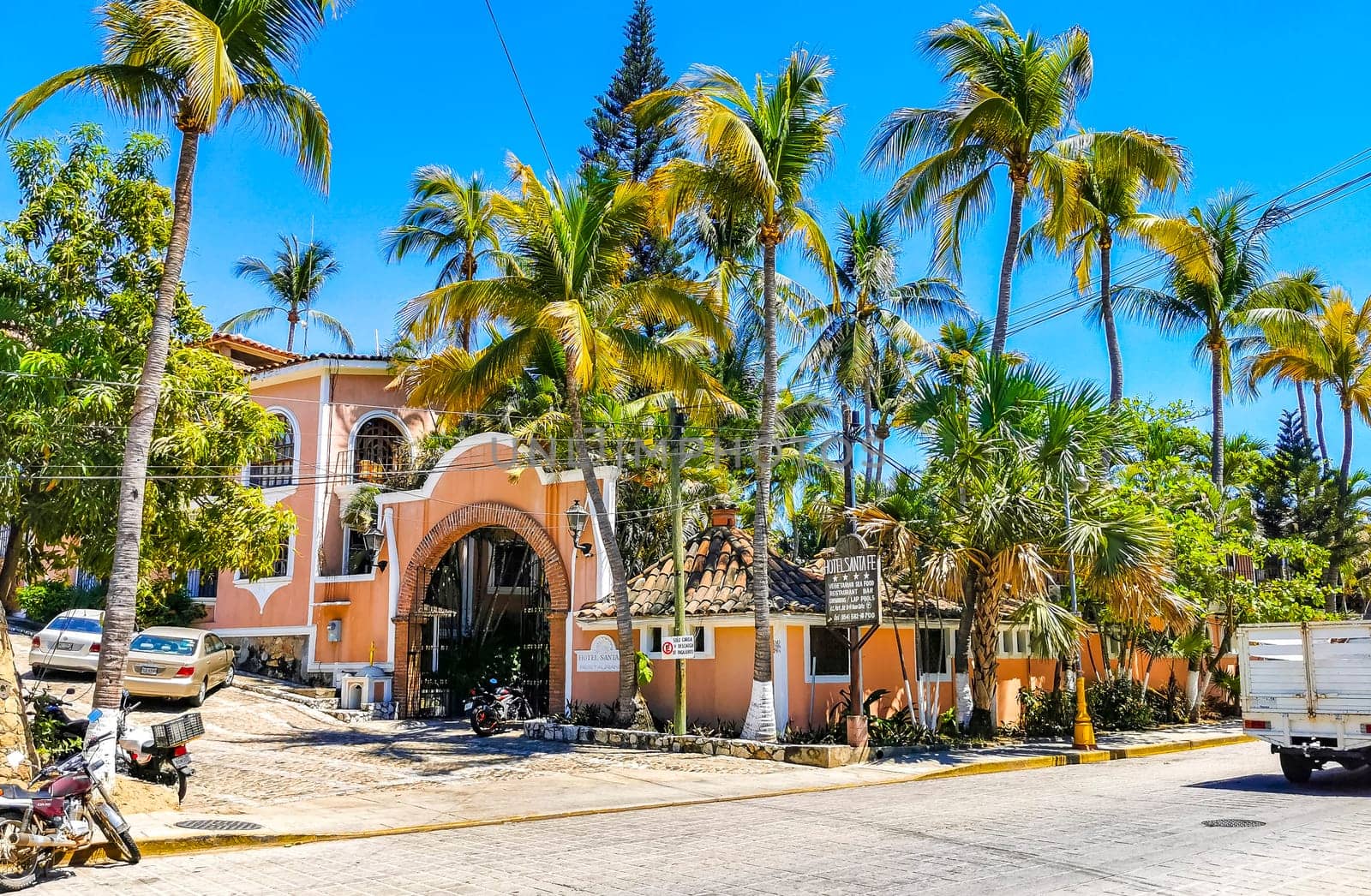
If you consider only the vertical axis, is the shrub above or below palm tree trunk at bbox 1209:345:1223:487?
below

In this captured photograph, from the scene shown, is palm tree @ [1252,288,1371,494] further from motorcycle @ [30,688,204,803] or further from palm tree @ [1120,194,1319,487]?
motorcycle @ [30,688,204,803]

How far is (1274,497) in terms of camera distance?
42156 millimetres

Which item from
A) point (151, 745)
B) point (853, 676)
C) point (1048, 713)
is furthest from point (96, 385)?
point (1048, 713)

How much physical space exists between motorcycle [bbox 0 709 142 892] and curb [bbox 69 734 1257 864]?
1.33 feet

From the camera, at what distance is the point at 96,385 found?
1486 centimetres

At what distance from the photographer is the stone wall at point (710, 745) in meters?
17.2

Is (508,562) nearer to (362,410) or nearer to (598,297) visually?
(362,410)

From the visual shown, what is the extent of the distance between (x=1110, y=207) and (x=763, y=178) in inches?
454

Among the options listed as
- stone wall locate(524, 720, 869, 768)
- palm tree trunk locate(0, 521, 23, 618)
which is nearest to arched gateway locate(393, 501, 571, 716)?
stone wall locate(524, 720, 869, 768)

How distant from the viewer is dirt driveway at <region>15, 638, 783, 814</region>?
14523mm

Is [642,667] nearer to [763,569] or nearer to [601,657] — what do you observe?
[601,657]

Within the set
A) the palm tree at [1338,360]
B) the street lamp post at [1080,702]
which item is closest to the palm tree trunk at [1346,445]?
the palm tree at [1338,360]

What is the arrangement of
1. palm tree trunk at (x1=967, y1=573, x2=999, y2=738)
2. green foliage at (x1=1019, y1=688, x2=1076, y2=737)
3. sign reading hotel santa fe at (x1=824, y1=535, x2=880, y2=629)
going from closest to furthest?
1. sign reading hotel santa fe at (x1=824, y1=535, x2=880, y2=629)
2. palm tree trunk at (x1=967, y1=573, x2=999, y2=738)
3. green foliage at (x1=1019, y1=688, x2=1076, y2=737)

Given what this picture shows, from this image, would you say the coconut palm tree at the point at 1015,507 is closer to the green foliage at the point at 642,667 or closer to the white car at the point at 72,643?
the green foliage at the point at 642,667
